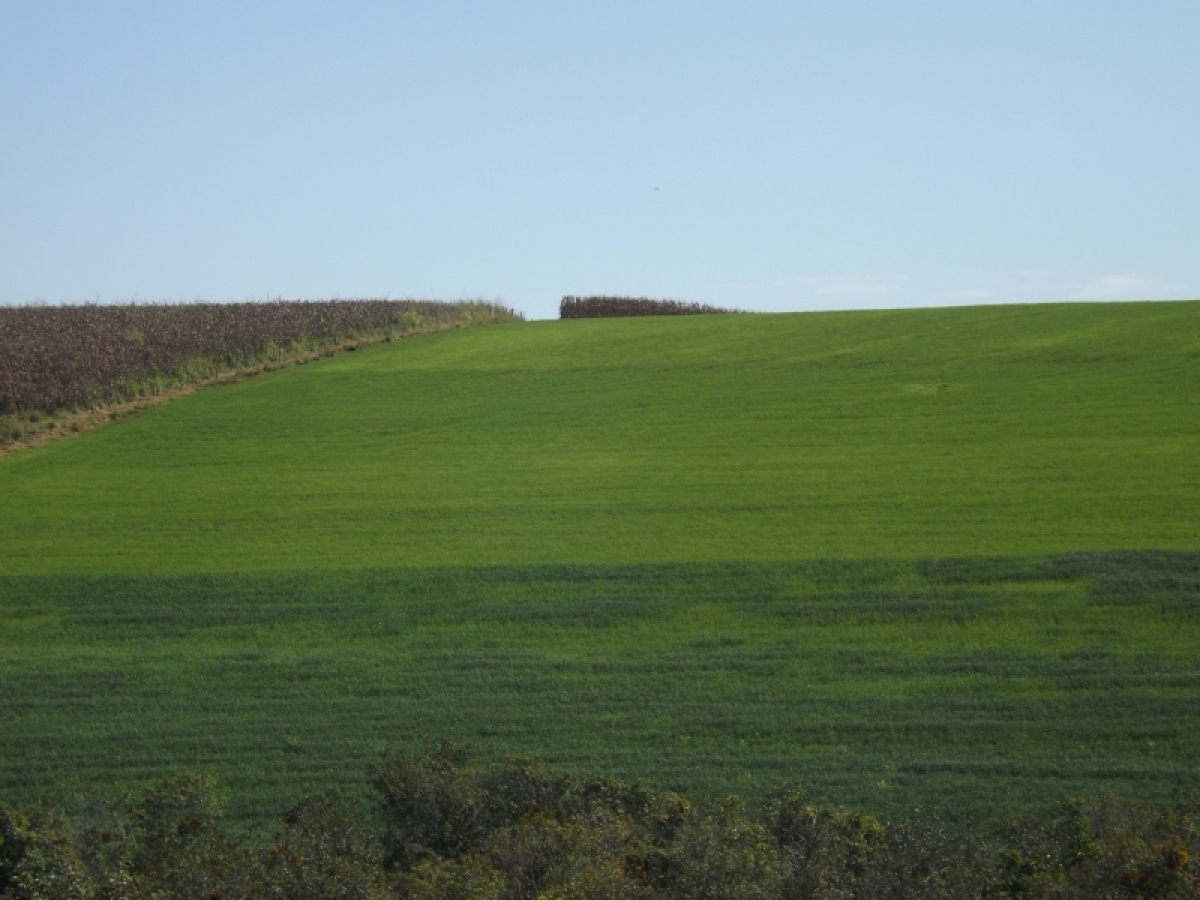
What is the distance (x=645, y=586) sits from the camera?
1213 cm

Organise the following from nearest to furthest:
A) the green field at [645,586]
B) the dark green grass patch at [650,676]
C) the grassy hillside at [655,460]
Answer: the dark green grass patch at [650,676] < the green field at [645,586] < the grassy hillside at [655,460]

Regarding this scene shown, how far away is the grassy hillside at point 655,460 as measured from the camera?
536 inches

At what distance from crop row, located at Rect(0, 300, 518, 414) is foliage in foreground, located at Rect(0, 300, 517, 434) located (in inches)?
0.8

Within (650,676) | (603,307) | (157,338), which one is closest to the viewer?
(650,676)

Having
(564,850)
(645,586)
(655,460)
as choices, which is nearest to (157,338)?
(655,460)

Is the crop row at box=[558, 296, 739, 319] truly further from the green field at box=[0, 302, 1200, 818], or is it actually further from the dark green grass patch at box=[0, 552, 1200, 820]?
the dark green grass patch at box=[0, 552, 1200, 820]

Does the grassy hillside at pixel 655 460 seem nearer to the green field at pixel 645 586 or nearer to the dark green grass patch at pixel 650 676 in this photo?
the green field at pixel 645 586

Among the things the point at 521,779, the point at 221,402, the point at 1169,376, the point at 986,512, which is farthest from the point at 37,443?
the point at 1169,376

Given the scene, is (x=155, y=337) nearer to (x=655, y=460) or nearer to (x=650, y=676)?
(x=655, y=460)

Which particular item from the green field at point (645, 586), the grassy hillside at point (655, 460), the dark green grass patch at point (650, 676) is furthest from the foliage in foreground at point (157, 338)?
the dark green grass patch at point (650, 676)

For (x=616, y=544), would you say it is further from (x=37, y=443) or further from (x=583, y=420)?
(x=37, y=443)

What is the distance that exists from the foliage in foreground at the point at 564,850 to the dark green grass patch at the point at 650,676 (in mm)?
1680

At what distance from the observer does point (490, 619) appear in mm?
11492

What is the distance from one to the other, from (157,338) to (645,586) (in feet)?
59.3
